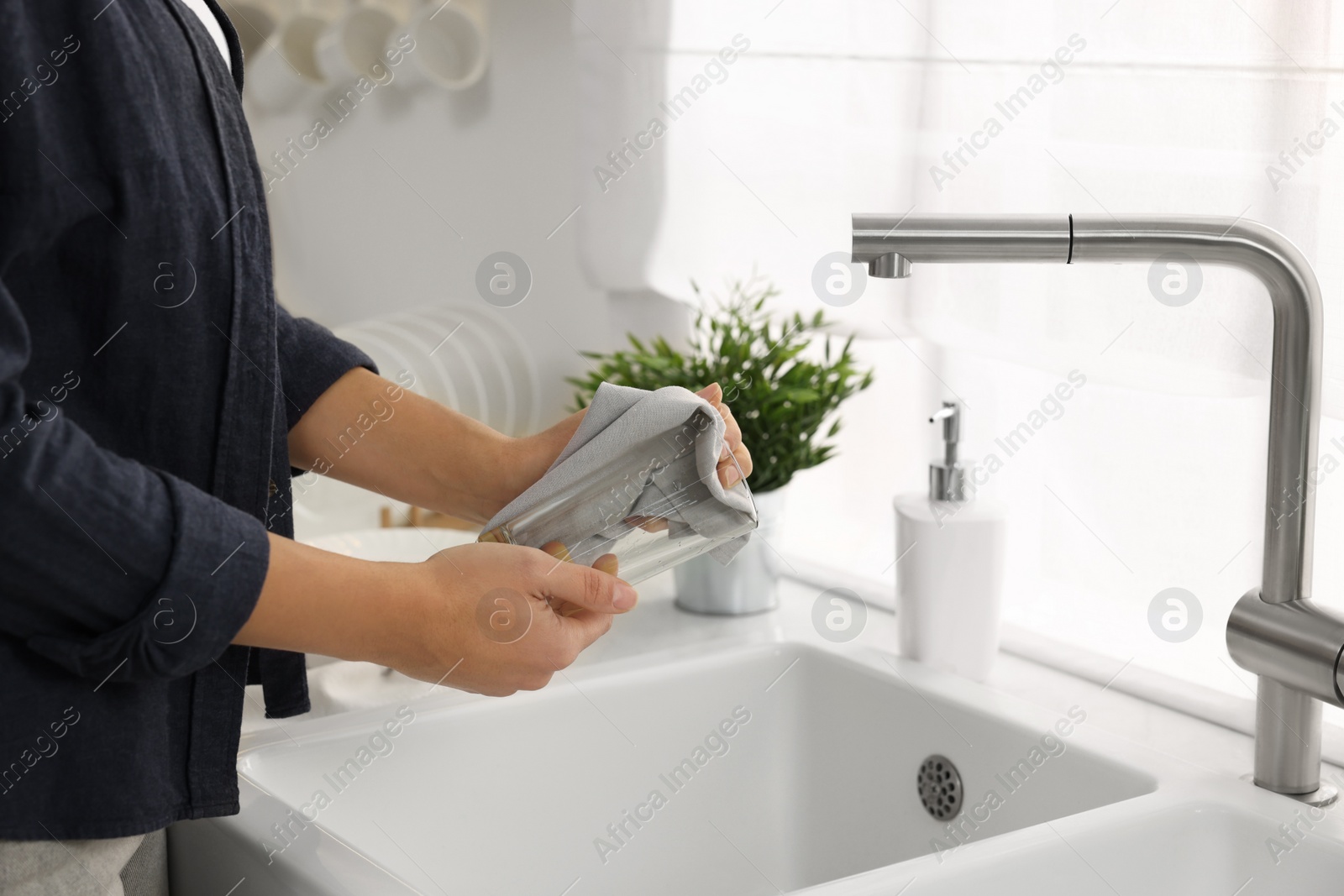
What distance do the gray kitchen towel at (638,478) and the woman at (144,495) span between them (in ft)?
0.20

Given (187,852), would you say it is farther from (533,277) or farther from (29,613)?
(533,277)

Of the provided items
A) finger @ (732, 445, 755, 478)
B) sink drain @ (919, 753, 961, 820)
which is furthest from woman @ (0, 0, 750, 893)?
sink drain @ (919, 753, 961, 820)

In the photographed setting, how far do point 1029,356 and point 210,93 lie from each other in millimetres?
710

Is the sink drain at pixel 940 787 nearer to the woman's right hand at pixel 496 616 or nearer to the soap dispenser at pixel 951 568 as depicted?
the soap dispenser at pixel 951 568

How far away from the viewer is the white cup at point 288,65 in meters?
1.35

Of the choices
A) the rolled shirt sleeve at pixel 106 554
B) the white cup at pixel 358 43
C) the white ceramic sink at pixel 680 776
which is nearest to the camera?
the rolled shirt sleeve at pixel 106 554

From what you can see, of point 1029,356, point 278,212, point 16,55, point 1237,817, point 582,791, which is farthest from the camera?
point 278,212

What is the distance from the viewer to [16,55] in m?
0.43

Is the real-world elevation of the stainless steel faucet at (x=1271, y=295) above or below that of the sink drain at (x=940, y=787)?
above

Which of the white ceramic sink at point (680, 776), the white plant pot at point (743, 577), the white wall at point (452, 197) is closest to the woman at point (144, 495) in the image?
the white ceramic sink at point (680, 776)

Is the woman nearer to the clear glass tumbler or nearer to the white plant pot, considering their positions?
the clear glass tumbler

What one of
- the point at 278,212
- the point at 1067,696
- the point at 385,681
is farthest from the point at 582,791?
the point at 278,212

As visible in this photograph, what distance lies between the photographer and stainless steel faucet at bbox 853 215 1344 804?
0.64 m

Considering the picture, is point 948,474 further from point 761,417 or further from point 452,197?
point 452,197
